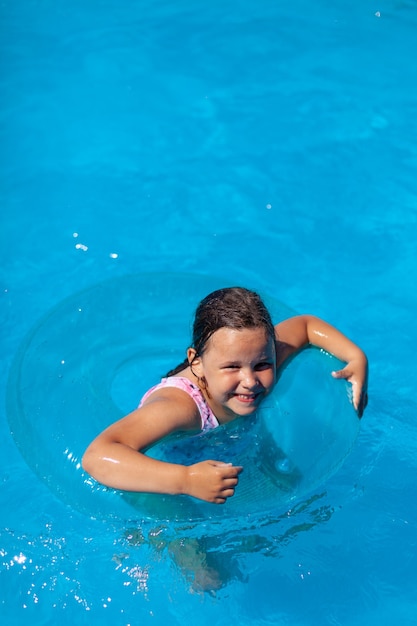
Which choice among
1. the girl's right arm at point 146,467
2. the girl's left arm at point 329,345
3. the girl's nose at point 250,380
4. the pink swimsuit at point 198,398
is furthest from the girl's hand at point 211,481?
the girl's left arm at point 329,345

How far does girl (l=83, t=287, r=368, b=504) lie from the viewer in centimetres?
289

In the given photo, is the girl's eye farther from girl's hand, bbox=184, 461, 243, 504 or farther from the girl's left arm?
girl's hand, bbox=184, 461, 243, 504

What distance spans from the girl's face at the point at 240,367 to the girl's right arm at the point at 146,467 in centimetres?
25

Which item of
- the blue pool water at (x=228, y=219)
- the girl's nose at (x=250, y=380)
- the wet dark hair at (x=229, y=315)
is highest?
the wet dark hair at (x=229, y=315)

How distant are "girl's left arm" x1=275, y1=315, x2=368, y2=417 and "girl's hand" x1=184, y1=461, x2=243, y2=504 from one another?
33.1 inches

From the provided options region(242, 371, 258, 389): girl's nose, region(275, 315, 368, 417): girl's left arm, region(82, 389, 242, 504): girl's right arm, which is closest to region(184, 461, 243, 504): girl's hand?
region(82, 389, 242, 504): girl's right arm

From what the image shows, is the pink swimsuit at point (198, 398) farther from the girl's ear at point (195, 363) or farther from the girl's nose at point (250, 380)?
the girl's nose at point (250, 380)

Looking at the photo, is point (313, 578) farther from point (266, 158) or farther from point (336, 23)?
point (336, 23)

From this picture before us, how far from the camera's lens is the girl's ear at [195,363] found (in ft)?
11.2

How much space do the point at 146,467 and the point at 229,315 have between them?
0.66m

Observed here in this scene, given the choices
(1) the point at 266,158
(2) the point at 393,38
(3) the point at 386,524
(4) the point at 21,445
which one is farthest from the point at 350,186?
(4) the point at 21,445

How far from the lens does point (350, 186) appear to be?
549 cm

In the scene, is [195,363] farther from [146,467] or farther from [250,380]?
[146,467]

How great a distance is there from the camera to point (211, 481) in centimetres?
284
